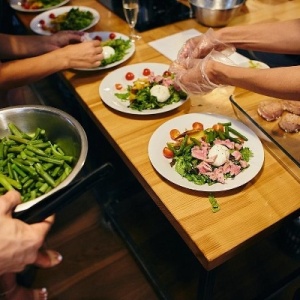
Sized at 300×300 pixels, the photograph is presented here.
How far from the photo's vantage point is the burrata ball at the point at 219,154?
3.01ft

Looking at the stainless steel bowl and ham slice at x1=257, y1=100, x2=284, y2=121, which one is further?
the stainless steel bowl

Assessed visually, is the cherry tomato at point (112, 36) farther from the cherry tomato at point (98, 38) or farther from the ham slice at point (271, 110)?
the ham slice at point (271, 110)

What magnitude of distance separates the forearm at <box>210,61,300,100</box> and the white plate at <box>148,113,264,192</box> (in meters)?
0.13

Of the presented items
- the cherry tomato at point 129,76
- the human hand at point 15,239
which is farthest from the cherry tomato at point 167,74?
the human hand at point 15,239

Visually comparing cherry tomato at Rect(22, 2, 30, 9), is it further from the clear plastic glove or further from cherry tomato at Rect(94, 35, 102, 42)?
the clear plastic glove

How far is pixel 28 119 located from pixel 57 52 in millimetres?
380

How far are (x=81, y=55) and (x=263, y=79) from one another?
73 cm

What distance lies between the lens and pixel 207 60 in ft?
3.54

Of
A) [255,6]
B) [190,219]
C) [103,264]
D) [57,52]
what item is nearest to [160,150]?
[190,219]

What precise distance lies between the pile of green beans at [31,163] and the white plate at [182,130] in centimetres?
26

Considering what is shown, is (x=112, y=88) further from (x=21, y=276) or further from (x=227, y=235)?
(x=21, y=276)

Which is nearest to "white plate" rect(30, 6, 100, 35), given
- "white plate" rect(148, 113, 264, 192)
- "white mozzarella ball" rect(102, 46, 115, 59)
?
"white mozzarella ball" rect(102, 46, 115, 59)

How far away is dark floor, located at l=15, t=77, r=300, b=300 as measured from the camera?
1532 millimetres

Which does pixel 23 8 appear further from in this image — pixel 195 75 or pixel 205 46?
pixel 195 75
